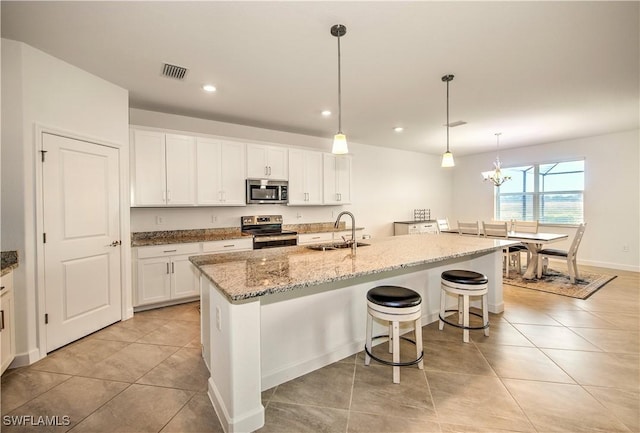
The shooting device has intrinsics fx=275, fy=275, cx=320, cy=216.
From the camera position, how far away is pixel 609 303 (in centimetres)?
359

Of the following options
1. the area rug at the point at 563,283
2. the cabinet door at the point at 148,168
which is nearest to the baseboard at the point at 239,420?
the cabinet door at the point at 148,168

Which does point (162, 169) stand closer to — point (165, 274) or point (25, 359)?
point (165, 274)

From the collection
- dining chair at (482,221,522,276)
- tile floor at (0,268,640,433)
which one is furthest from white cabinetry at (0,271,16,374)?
dining chair at (482,221,522,276)

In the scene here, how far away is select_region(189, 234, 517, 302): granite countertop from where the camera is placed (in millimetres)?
1525

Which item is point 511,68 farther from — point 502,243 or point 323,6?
point 323,6

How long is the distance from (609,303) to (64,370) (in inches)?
237

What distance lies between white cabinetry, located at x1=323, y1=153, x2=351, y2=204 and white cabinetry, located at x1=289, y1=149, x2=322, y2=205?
6.0 inches

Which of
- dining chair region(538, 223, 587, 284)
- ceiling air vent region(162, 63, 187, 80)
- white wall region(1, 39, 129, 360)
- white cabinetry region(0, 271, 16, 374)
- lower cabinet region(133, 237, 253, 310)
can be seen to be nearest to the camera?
white cabinetry region(0, 271, 16, 374)

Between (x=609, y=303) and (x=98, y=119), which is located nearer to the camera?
(x=98, y=119)

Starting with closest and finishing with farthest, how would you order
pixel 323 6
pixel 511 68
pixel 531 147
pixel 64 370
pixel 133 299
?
pixel 323 6 → pixel 64 370 → pixel 511 68 → pixel 133 299 → pixel 531 147

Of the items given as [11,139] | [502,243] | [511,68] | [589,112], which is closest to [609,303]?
[502,243]

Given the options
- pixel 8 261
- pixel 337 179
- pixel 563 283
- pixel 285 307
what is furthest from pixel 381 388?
pixel 563 283

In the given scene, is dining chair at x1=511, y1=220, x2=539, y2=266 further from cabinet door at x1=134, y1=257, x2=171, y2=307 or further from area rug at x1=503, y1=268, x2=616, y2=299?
cabinet door at x1=134, y1=257, x2=171, y2=307

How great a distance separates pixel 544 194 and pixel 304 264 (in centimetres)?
688
